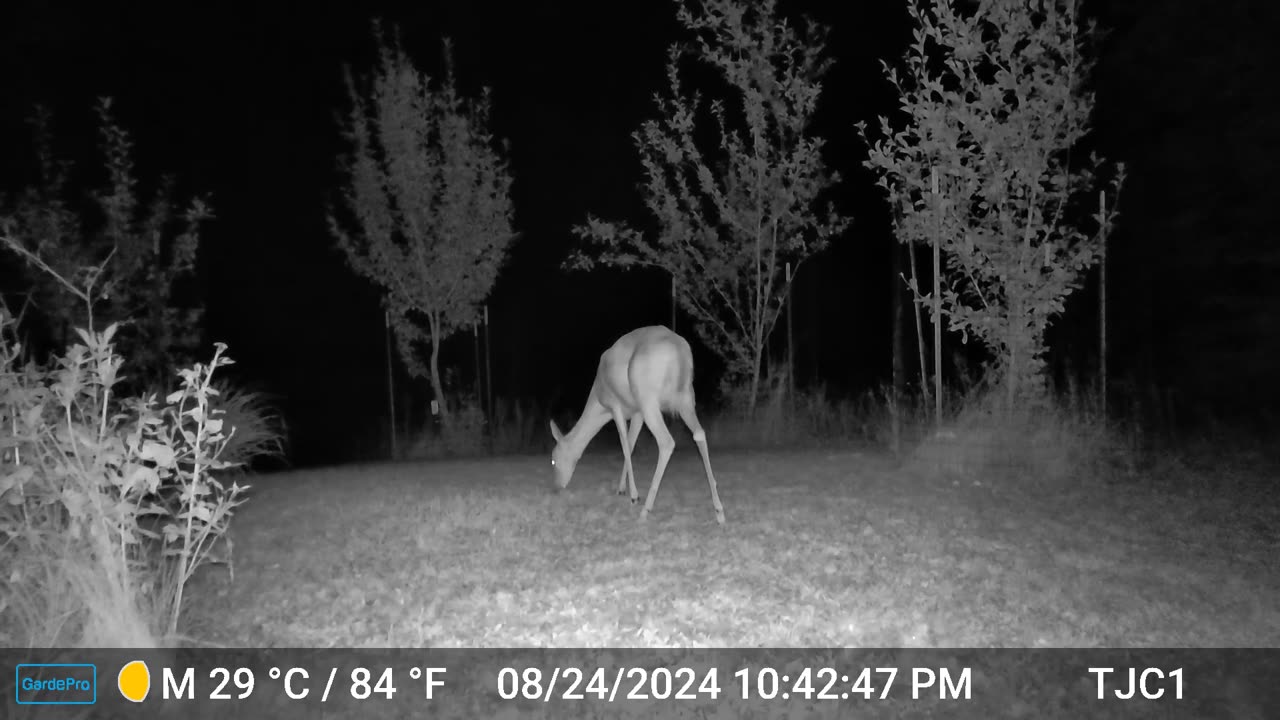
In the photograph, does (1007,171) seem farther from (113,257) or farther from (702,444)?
(113,257)

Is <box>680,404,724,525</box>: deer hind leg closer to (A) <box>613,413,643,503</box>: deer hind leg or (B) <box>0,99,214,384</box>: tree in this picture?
(A) <box>613,413,643,503</box>: deer hind leg

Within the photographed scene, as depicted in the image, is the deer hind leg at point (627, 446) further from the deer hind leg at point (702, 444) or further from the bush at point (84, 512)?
the bush at point (84, 512)

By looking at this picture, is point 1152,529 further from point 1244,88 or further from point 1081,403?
point 1244,88

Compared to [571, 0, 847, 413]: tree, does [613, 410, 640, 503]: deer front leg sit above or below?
below

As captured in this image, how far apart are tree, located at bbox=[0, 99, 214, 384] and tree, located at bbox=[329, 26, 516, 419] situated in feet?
9.03

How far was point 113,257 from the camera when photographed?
1381 centimetres

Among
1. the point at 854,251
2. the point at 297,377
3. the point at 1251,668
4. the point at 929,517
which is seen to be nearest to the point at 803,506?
the point at 929,517

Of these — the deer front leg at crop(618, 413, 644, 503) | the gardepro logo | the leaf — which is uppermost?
the leaf

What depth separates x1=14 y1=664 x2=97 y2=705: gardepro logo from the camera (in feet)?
14.7

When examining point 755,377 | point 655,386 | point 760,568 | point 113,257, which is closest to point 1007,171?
point 755,377

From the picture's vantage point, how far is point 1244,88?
14141 mm

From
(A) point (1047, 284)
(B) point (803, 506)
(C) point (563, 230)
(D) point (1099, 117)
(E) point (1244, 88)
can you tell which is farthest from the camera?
(C) point (563, 230)

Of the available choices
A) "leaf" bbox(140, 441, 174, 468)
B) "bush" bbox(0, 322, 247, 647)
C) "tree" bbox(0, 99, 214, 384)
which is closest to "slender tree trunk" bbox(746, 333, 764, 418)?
"tree" bbox(0, 99, 214, 384)

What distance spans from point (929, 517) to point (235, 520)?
606 centimetres
